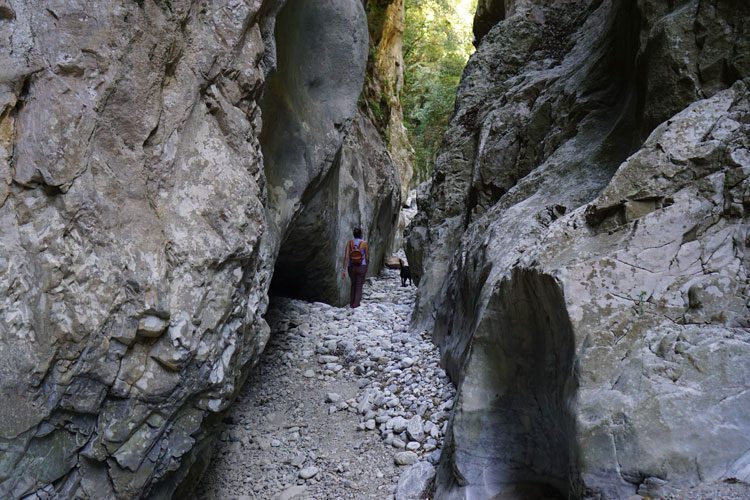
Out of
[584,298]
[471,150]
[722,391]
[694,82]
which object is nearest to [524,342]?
[584,298]

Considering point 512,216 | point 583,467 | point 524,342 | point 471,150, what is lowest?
point 583,467

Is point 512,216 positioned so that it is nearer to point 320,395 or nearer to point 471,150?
point 320,395

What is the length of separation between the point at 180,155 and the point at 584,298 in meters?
2.96

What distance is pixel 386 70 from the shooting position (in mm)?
15594

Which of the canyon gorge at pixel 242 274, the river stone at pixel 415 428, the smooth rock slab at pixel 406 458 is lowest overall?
the smooth rock slab at pixel 406 458

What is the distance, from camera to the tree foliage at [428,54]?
789 inches

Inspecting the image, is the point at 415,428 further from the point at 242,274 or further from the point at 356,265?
the point at 356,265

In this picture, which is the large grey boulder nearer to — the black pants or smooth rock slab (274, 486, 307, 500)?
the black pants

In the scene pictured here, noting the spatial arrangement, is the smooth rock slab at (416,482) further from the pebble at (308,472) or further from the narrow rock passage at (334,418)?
the pebble at (308,472)

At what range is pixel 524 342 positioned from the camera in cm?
412

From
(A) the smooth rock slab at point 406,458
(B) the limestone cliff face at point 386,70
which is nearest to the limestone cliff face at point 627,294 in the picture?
(A) the smooth rock slab at point 406,458

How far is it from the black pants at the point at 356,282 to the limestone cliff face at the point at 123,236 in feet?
17.3

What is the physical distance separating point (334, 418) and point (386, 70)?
39.8 ft

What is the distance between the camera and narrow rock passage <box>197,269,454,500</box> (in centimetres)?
481
